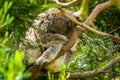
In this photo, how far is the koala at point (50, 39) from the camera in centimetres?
388

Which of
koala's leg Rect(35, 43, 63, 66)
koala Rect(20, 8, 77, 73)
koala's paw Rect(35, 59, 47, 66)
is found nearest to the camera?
koala's paw Rect(35, 59, 47, 66)

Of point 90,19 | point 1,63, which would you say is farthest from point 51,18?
point 1,63

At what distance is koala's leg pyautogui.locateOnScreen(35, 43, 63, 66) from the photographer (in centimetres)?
373

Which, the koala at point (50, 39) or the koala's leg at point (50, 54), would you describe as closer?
the koala's leg at point (50, 54)

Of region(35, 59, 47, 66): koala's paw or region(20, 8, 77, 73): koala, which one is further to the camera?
region(20, 8, 77, 73): koala

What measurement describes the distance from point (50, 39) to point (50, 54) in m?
0.33

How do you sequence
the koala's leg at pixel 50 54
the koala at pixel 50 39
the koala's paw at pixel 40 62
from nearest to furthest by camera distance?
the koala's paw at pixel 40 62 < the koala's leg at pixel 50 54 < the koala at pixel 50 39

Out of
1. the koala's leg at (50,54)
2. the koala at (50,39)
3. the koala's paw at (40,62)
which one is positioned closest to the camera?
the koala's paw at (40,62)

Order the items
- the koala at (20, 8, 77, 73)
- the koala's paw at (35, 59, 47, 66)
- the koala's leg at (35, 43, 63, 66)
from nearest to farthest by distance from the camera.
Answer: the koala's paw at (35, 59, 47, 66) → the koala's leg at (35, 43, 63, 66) → the koala at (20, 8, 77, 73)

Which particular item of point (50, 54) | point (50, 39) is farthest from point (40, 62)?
point (50, 39)

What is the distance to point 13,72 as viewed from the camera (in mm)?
719

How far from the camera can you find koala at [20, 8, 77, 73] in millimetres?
3883

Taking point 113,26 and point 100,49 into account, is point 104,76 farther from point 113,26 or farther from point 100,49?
point 113,26

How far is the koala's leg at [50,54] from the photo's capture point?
373cm
